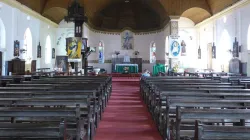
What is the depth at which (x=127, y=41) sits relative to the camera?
88.4 ft

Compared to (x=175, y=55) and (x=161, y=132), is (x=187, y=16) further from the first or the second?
(x=161, y=132)

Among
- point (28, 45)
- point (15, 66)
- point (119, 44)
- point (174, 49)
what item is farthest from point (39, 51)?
point (174, 49)

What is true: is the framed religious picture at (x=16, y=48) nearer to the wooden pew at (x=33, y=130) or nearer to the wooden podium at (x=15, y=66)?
the wooden podium at (x=15, y=66)

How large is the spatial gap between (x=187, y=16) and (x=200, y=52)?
3.50 metres

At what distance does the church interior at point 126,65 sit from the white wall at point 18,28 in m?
0.06

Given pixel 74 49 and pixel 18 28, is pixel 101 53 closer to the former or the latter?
pixel 18 28

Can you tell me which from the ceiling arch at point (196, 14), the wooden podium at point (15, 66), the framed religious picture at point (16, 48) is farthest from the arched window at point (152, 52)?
the wooden podium at point (15, 66)

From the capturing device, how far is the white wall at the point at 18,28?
48.6ft

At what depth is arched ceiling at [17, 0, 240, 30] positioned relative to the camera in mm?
20702

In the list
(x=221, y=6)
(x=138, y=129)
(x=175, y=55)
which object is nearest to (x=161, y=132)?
(x=138, y=129)

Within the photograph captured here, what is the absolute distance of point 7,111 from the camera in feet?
10.2

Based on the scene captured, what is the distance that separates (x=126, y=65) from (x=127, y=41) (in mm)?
4023

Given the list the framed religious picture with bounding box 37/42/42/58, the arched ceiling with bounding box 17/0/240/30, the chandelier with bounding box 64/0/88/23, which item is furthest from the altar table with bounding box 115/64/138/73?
the chandelier with bounding box 64/0/88/23

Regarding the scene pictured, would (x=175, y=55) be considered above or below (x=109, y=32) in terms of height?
below
